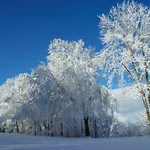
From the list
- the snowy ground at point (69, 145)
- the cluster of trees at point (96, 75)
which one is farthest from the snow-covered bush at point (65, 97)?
the snowy ground at point (69, 145)

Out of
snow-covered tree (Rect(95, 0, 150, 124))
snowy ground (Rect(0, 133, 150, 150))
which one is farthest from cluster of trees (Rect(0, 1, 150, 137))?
snowy ground (Rect(0, 133, 150, 150))

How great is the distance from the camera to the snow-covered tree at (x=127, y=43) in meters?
7.55

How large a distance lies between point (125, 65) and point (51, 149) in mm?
6595

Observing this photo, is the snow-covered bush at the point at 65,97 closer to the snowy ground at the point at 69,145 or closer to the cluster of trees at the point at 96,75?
the cluster of trees at the point at 96,75

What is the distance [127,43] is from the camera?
8602mm

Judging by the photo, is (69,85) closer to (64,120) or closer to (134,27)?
(64,120)

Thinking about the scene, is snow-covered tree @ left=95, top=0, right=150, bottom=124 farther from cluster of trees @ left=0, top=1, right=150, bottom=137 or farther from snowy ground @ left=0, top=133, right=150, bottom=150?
snowy ground @ left=0, top=133, right=150, bottom=150

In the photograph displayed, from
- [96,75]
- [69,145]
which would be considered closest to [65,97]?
[96,75]

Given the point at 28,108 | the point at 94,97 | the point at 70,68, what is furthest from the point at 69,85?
the point at 28,108

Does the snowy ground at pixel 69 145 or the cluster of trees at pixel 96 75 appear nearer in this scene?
the snowy ground at pixel 69 145

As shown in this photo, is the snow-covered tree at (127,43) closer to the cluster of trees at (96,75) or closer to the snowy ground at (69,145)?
the cluster of trees at (96,75)

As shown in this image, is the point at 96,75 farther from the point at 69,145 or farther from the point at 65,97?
the point at 69,145

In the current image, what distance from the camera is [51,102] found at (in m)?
9.06

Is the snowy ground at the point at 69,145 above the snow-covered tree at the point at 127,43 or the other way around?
the other way around
